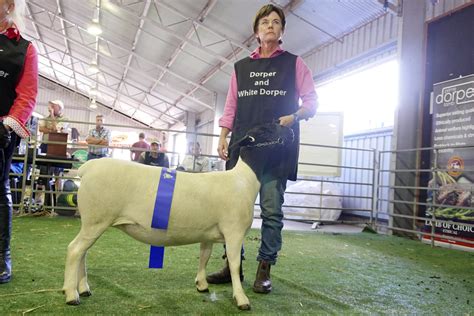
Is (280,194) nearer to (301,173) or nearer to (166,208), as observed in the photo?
(166,208)

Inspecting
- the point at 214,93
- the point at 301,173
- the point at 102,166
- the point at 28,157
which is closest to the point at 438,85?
the point at 301,173

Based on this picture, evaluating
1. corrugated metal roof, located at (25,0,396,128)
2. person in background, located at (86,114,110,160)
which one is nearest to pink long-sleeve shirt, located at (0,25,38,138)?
person in background, located at (86,114,110,160)

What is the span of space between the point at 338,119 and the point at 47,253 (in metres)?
5.62

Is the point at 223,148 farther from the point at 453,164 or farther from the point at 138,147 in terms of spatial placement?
the point at 138,147

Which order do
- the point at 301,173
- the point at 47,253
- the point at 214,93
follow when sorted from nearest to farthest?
the point at 47,253
the point at 301,173
the point at 214,93

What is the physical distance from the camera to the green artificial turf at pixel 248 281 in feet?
5.85

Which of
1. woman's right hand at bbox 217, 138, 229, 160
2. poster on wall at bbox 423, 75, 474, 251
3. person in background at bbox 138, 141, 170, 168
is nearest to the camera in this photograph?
woman's right hand at bbox 217, 138, 229, 160

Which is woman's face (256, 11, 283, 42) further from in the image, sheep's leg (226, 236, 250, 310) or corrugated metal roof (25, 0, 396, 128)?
corrugated metal roof (25, 0, 396, 128)

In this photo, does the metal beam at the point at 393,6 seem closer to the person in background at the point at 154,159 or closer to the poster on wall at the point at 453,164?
the poster on wall at the point at 453,164

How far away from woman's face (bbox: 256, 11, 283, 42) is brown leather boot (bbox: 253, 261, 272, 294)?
128 cm

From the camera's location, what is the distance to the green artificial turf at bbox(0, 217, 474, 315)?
1.78 metres

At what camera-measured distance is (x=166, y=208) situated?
170 cm

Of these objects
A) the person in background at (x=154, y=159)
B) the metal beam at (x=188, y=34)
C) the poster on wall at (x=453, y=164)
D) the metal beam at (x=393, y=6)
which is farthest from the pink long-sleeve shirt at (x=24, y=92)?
the metal beam at (x=188, y=34)

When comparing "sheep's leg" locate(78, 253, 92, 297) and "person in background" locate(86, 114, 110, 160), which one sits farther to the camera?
"person in background" locate(86, 114, 110, 160)
